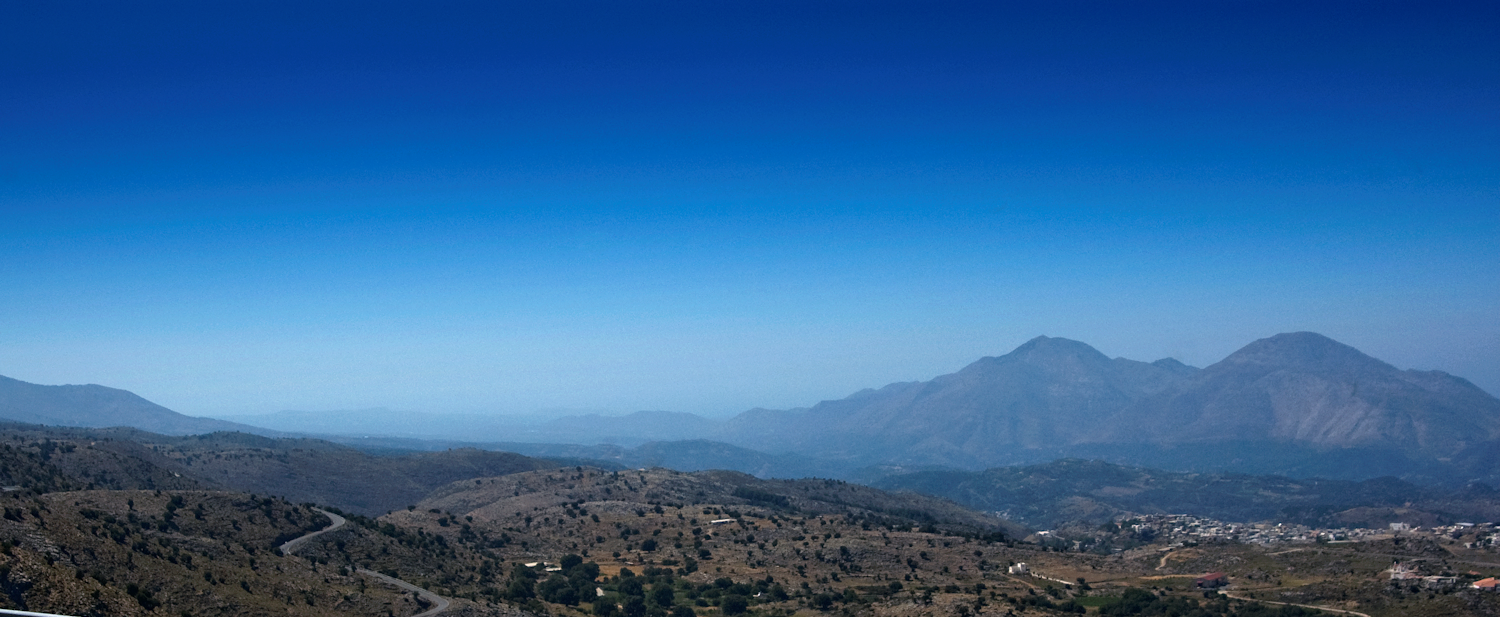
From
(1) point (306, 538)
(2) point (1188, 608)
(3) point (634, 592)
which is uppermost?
(1) point (306, 538)

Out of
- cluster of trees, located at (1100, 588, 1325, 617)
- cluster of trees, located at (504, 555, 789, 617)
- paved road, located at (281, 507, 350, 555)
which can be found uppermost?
paved road, located at (281, 507, 350, 555)

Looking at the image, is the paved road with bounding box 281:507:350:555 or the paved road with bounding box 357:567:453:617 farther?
the paved road with bounding box 281:507:350:555

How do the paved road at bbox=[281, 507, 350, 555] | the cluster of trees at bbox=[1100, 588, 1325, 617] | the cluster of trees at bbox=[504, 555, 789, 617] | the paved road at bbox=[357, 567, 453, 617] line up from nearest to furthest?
the paved road at bbox=[357, 567, 453, 617] < the cluster of trees at bbox=[1100, 588, 1325, 617] < the cluster of trees at bbox=[504, 555, 789, 617] < the paved road at bbox=[281, 507, 350, 555]

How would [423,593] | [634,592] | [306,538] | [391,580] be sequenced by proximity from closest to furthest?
[423,593], [391,580], [634,592], [306,538]

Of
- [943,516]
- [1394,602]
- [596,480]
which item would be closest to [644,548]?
[596,480]

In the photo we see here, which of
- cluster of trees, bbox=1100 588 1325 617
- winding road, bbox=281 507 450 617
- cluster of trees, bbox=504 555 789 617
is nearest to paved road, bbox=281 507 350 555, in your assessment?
winding road, bbox=281 507 450 617

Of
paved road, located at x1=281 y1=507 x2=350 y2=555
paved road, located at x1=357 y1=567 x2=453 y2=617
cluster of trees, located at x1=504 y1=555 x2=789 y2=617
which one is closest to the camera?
paved road, located at x1=357 y1=567 x2=453 y2=617

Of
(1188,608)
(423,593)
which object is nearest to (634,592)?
(423,593)

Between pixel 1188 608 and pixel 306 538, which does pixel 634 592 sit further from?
pixel 1188 608

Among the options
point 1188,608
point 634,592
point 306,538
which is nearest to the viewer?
point 1188,608

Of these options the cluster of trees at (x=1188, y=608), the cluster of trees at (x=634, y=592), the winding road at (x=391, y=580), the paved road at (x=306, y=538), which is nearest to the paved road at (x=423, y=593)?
the winding road at (x=391, y=580)

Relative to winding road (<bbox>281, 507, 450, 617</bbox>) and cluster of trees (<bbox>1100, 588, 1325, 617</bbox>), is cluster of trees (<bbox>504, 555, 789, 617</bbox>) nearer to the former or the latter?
winding road (<bbox>281, 507, 450, 617</bbox>)

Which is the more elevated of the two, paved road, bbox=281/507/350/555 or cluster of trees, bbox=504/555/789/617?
paved road, bbox=281/507/350/555

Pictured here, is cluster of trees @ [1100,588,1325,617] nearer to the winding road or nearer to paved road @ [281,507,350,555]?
the winding road
